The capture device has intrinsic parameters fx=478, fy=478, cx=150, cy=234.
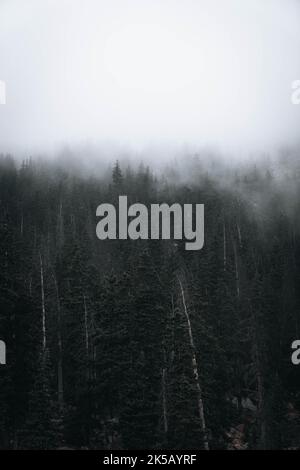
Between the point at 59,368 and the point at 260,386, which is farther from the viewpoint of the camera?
the point at 59,368

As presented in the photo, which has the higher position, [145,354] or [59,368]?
[145,354]

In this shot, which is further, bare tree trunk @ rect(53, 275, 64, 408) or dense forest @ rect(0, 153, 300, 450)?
bare tree trunk @ rect(53, 275, 64, 408)

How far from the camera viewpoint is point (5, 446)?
30.9m

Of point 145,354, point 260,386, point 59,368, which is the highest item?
point 145,354

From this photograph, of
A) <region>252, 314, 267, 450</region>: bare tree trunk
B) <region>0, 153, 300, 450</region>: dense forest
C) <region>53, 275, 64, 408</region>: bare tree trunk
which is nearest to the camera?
<region>0, 153, 300, 450</region>: dense forest

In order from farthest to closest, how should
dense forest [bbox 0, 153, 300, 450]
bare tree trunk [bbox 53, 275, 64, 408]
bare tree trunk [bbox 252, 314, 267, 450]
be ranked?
bare tree trunk [bbox 53, 275, 64, 408], bare tree trunk [bbox 252, 314, 267, 450], dense forest [bbox 0, 153, 300, 450]

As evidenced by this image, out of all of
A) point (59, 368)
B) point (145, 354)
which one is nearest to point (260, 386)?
point (145, 354)

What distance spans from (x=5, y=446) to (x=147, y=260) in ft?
66.0

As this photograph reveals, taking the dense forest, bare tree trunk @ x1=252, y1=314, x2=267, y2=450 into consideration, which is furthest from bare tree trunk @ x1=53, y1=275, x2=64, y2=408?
bare tree trunk @ x1=252, y1=314, x2=267, y2=450

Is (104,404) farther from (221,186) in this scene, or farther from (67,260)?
(221,186)

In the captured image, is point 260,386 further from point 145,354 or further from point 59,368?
point 59,368

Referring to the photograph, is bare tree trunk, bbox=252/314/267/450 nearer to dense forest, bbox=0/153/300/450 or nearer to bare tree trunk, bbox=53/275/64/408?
dense forest, bbox=0/153/300/450
